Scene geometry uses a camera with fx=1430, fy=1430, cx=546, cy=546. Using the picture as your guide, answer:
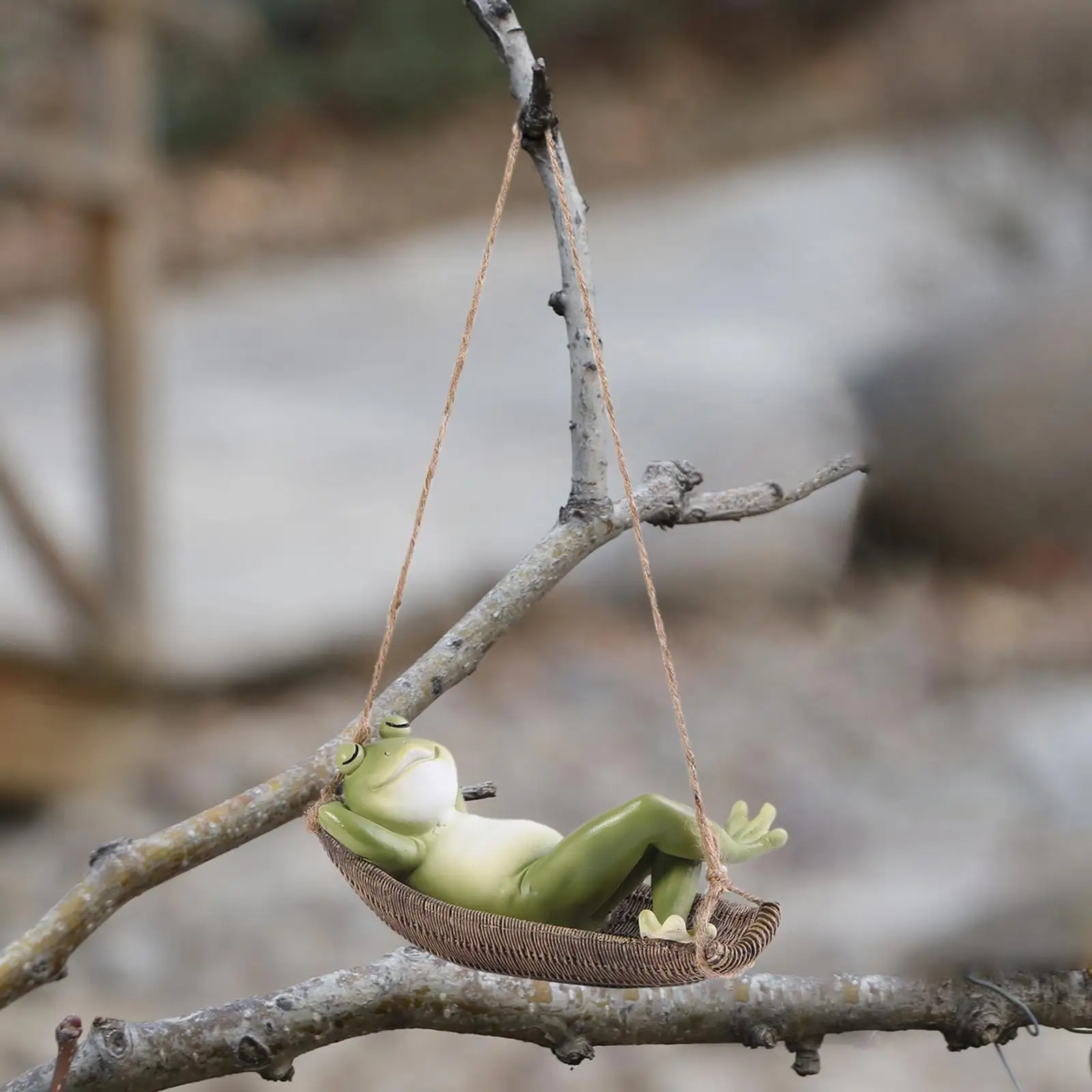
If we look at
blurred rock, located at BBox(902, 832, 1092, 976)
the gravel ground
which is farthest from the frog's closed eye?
the gravel ground

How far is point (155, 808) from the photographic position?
2.78m

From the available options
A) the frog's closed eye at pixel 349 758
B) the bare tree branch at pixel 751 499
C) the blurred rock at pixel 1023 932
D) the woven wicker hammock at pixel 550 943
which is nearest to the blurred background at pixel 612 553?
the blurred rock at pixel 1023 932

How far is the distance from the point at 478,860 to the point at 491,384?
4000mm

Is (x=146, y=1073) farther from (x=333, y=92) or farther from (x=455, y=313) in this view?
(x=333, y=92)

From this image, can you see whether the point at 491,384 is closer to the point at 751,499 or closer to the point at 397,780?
the point at 751,499

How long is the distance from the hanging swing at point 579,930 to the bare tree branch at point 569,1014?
5 centimetres

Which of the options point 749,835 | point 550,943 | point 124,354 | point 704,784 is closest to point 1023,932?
point 749,835

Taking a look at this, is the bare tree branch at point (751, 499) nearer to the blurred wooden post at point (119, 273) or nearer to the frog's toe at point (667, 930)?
the frog's toe at point (667, 930)

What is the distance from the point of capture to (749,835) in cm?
64

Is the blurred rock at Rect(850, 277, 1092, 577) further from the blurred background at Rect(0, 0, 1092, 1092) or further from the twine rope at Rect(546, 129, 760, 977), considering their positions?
the twine rope at Rect(546, 129, 760, 977)

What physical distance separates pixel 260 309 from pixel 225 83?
1.49m

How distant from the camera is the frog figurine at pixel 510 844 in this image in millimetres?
607

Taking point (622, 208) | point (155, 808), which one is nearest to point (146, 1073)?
point (155, 808)

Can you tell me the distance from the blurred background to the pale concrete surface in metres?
0.02
